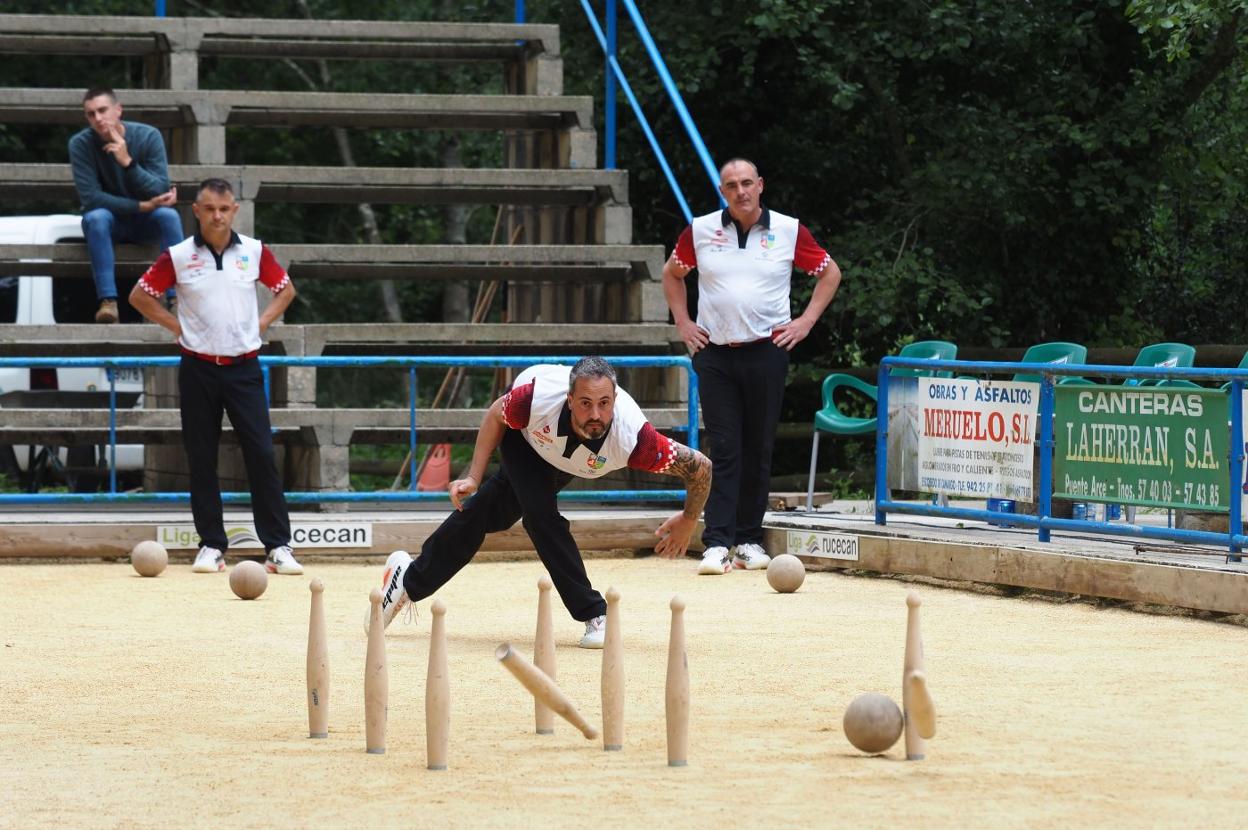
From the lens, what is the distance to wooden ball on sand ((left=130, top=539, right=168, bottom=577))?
38.6 feet

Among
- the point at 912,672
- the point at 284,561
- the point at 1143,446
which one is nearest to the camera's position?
the point at 912,672

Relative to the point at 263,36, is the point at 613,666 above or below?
below

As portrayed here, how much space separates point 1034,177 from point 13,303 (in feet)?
26.6

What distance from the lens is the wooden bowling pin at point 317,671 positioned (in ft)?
21.2

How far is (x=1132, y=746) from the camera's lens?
6340 mm

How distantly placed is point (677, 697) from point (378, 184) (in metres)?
10.1

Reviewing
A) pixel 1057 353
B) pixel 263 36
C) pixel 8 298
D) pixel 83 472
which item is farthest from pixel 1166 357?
pixel 8 298

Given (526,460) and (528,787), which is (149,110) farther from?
(528,787)

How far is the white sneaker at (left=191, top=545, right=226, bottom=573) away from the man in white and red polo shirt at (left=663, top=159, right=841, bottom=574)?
2797 millimetres

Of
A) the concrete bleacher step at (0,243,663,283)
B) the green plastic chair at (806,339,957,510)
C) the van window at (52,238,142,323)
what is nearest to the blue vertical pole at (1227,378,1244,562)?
the green plastic chair at (806,339,957,510)

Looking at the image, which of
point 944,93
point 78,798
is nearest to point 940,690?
point 78,798

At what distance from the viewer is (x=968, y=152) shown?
53.7ft

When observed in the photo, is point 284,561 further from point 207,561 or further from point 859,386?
point 859,386

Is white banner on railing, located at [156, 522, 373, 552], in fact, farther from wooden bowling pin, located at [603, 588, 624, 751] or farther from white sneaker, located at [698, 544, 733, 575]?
wooden bowling pin, located at [603, 588, 624, 751]
